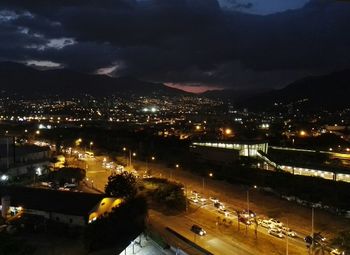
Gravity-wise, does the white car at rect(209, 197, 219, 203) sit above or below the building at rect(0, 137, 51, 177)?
below

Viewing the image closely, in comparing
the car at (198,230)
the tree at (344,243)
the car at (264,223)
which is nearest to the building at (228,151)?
the car at (264,223)

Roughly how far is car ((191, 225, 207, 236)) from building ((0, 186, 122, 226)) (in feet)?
12.9

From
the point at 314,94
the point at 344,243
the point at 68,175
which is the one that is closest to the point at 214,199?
the point at 344,243

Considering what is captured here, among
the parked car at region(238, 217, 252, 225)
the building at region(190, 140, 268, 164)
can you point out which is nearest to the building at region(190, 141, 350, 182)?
the building at region(190, 140, 268, 164)

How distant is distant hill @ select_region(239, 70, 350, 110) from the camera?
131 metres

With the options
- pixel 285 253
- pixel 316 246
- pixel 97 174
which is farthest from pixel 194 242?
pixel 97 174

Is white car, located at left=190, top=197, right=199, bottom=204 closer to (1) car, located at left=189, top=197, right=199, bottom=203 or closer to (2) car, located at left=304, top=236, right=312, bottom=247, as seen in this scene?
(1) car, located at left=189, top=197, right=199, bottom=203

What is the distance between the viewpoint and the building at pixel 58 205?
19.0 meters

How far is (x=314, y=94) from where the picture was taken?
144 m

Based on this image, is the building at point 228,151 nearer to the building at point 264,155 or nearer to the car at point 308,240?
the building at point 264,155

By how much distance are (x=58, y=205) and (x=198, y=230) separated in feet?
22.0

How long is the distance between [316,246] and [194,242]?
14.5 ft

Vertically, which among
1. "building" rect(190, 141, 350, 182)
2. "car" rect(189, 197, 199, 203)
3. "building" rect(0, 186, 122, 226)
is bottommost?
"car" rect(189, 197, 199, 203)

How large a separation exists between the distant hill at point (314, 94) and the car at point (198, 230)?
114 meters
